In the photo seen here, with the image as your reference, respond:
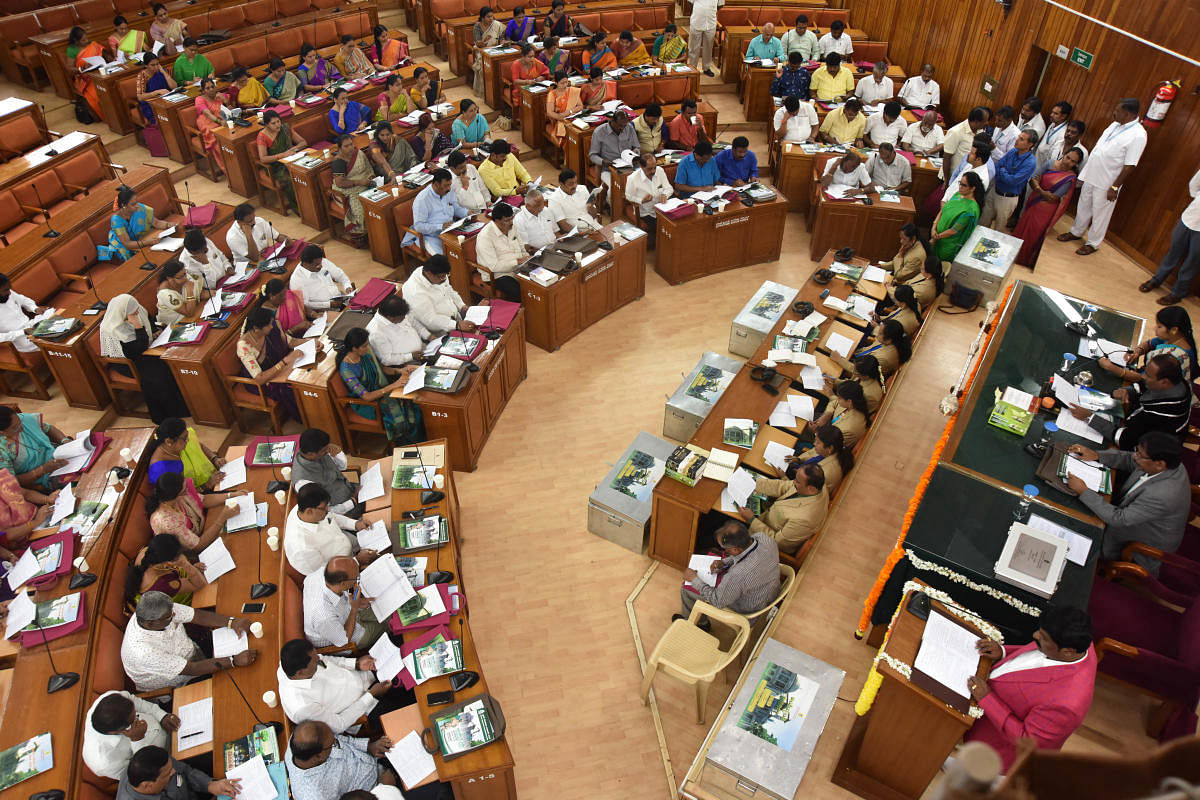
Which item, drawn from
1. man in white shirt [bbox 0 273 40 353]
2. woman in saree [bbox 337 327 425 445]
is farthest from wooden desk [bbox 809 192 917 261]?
man in white shirt [bbox 0 273 40 353]

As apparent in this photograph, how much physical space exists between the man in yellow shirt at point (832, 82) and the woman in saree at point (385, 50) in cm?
708

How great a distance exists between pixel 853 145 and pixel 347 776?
10117mm

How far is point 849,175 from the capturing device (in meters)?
9.87

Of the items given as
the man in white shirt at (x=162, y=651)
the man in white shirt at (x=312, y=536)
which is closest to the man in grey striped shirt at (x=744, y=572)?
the man in white shirt at (x=312, y=536)

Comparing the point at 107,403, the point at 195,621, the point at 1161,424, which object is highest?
the point at 1161,424

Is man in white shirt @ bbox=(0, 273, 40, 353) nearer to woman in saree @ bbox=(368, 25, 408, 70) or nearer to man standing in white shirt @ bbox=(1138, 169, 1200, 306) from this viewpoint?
woman in saree @ bbox=(368, 25, 408, 70)

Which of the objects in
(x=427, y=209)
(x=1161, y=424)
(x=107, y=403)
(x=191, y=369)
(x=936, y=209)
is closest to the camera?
(x=1161, y=424)

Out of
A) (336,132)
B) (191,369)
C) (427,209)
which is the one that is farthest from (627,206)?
(191,369)

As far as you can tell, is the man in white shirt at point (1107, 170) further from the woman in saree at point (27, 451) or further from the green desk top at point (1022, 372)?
the woman in saree at point (27, 451)

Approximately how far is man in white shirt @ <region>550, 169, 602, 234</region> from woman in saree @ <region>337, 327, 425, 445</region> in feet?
10.0

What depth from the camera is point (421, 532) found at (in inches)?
220

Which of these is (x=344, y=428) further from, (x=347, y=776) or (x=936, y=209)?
(x=936, y=209)

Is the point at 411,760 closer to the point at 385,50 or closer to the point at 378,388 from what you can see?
the point at 378,388

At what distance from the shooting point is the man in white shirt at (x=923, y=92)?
11586mm
